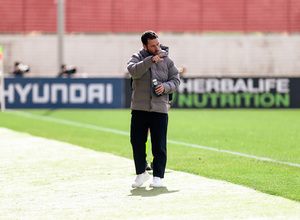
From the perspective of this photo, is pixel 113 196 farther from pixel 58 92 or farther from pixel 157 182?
pixel 58 92

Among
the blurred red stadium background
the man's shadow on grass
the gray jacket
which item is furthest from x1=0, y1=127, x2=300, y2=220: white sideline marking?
the blurred red stadium background

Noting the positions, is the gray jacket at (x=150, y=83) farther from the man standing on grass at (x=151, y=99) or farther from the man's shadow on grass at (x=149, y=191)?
the man's shadow on grass at (x=149, y=191)

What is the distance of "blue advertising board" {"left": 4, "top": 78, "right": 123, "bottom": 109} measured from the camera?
83.7ft

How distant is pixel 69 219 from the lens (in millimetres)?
6184

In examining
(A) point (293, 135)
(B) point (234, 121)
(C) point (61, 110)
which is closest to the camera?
(A) point (293, 135)

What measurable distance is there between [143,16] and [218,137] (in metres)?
20.4

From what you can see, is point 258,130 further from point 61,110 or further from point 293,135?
point 61,110

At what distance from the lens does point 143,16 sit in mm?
34531

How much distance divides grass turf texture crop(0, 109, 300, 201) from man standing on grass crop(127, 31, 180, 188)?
3.49 feet

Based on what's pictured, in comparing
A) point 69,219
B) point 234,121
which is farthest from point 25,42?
point 69,219

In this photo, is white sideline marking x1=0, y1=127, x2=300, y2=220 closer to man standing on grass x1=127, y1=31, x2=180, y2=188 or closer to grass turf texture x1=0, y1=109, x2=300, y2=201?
man standing on grass x1=127, y1=31, x2=180, y2=188

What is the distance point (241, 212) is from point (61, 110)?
19.0m

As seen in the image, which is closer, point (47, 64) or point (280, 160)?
point (280, 160)

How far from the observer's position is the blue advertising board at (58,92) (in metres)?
25.5
